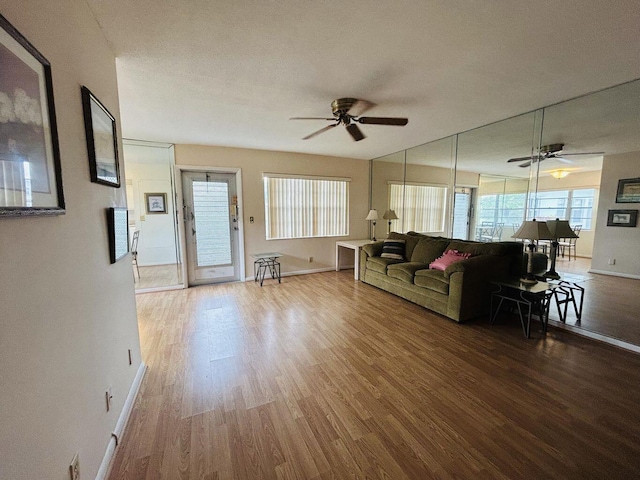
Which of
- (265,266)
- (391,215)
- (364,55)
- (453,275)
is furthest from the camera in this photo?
(391,215)

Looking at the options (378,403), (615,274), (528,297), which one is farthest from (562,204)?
(378,403)

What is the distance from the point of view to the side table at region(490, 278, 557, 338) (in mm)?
2794

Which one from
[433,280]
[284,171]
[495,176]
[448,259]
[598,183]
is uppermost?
[284,171]

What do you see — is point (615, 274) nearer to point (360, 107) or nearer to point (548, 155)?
point (548, 155)

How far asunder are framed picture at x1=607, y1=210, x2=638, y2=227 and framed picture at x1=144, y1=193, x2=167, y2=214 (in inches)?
317

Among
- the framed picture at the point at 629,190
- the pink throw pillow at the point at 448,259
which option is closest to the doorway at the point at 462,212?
the pink throw pillow at the point at 448,259

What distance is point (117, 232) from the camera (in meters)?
1.73

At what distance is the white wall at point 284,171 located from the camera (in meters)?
4.61

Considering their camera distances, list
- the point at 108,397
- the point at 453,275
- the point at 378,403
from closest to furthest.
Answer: the point at 108,397, the point at 378,403, the point at 453,275

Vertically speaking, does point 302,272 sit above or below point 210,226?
below

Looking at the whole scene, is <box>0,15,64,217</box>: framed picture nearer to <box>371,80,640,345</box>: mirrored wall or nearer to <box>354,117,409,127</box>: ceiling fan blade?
<box>354,117,409,127</box>: ceiling fan blade

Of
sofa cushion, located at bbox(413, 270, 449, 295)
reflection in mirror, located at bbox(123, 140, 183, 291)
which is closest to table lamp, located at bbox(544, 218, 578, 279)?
sofa cushion, located at bbox(413, 270, 449, 295)

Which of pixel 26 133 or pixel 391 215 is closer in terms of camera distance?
pixel 26 133

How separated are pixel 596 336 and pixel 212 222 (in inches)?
214
